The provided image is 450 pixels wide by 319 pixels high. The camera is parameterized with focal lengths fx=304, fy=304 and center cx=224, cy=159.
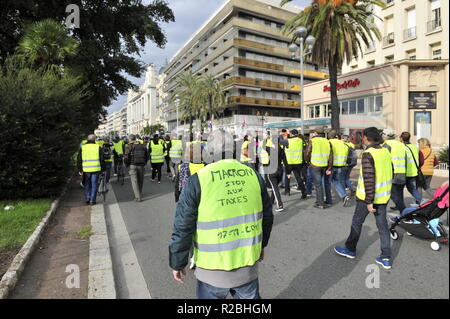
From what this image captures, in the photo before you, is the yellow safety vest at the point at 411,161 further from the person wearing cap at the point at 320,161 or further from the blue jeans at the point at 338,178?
the blue jeans at the point at 338,178

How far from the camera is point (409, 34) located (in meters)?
25.7

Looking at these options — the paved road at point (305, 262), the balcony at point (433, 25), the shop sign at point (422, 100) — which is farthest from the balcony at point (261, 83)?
the paved road at point (305, 262)

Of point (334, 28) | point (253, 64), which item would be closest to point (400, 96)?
point (334, 28)

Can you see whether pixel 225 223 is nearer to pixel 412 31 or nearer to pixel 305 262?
pixel 305 262

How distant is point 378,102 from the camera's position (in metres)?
25.2

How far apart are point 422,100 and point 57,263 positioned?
26.8m

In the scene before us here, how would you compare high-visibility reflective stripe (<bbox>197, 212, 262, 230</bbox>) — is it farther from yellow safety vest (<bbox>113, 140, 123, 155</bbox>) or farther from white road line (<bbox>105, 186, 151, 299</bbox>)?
yellow safety vest (<bbox>113, 140, 123, 155</bbox>)

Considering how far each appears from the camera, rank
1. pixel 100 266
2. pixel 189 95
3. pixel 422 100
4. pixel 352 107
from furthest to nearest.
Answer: pixel 189 95, pixel 352 107, pixel 422 100, pixel 100 266

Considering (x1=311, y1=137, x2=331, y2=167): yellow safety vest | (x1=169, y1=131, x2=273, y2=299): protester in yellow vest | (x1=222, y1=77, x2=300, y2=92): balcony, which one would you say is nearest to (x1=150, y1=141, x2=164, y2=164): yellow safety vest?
(x1=311, y1=137, x2=331, y2=167): yellow safety vest

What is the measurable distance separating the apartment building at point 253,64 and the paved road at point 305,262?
1607 inches

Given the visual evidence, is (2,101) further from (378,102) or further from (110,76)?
(378,102)

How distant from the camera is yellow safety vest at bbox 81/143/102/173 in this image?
313 inches

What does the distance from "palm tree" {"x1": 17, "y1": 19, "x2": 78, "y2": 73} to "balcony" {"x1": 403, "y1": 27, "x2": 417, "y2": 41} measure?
1028 inches

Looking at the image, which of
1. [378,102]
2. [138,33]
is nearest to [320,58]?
[378,102]
